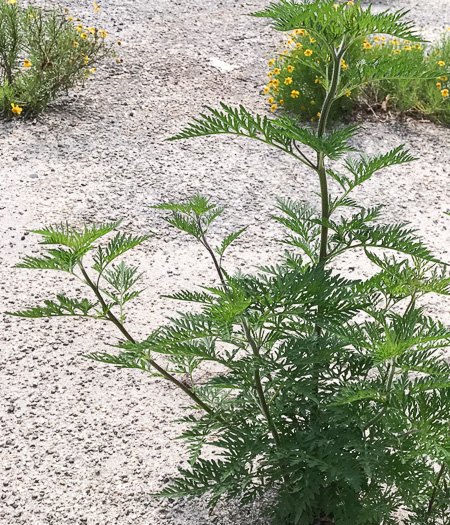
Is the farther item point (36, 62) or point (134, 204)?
point (36, 62)

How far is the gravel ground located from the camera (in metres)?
2.34

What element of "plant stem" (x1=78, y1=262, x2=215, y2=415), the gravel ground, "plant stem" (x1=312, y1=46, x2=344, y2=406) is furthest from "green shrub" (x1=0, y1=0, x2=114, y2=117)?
"plant stem" (x1=312, y1=46, x2=344, y2=406)

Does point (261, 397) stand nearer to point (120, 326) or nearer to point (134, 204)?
point (120, 326)

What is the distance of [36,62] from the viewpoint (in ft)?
16.1

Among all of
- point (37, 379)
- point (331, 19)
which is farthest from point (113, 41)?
point (331, 19)

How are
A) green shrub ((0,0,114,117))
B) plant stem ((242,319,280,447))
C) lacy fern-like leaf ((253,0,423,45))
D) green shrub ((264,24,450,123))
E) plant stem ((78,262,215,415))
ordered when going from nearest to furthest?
lacy fern-like leaf ((253,0,423,45)) → plant stem ((242,319,280,447)) → plant stem ((78,262,215,415)) → green shrub ((0,0,114,117)) → green shrub ((264,24,450,123))

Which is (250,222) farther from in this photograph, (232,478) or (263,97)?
(232,478)

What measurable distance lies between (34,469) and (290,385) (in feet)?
4.51

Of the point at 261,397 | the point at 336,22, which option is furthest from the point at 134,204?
the point at 336,22

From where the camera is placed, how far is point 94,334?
3045 millimetres

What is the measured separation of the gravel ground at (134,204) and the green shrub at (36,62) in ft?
0.51

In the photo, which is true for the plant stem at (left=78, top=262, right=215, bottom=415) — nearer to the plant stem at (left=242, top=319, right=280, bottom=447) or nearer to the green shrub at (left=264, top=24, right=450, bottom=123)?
the plant stem at (left=242, top=319, right=280, bottom=447)

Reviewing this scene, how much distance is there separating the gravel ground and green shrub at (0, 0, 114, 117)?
16 cm

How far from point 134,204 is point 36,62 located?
5.64ft
